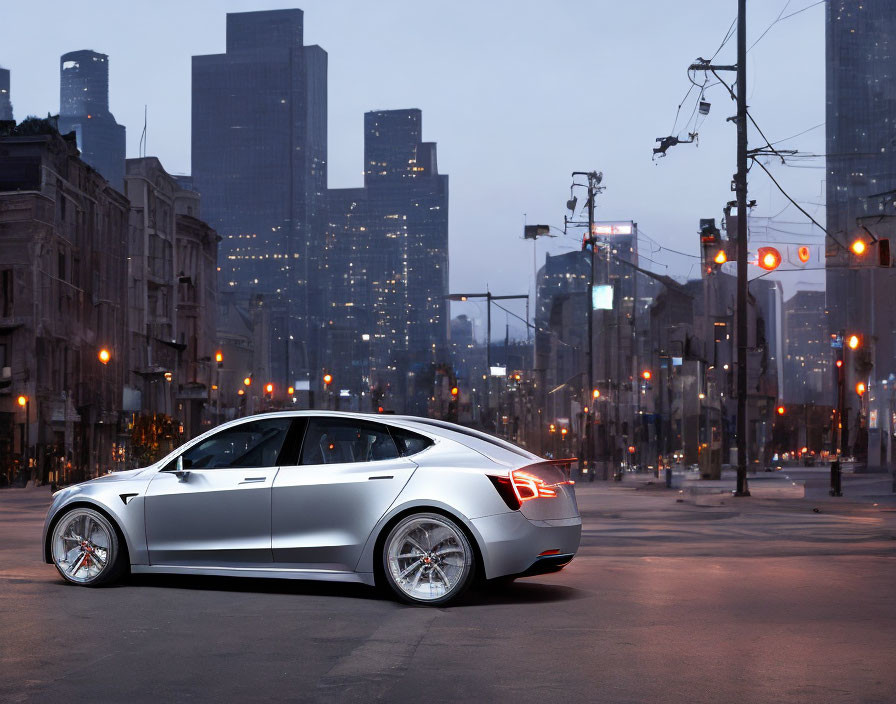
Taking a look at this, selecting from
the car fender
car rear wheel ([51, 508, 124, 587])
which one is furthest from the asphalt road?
the car fender

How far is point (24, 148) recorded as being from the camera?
180 feet

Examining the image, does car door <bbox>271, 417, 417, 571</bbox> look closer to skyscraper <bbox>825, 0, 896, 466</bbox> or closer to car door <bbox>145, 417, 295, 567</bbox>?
car door <bbox>145, 417, 295, 567</bbox>

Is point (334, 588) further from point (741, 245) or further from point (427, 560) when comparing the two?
point (741, 245)

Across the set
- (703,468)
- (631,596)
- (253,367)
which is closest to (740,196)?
(703,468)

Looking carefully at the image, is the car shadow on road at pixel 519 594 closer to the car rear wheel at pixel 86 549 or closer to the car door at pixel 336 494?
the car door at pixel 336 494

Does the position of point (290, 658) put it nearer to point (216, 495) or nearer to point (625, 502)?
point (216, 495)

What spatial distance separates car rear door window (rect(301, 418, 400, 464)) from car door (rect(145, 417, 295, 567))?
25 centimetres

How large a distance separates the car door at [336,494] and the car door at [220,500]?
174 millimetres

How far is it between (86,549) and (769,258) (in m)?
26.5

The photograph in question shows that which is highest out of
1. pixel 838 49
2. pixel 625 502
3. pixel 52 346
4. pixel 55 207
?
pixel 838 49

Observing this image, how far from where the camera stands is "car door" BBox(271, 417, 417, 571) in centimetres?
1084

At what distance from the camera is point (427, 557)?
35.1 ft

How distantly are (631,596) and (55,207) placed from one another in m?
48.8

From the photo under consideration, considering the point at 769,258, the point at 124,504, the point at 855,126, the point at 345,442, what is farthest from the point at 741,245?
the point at 855,126
